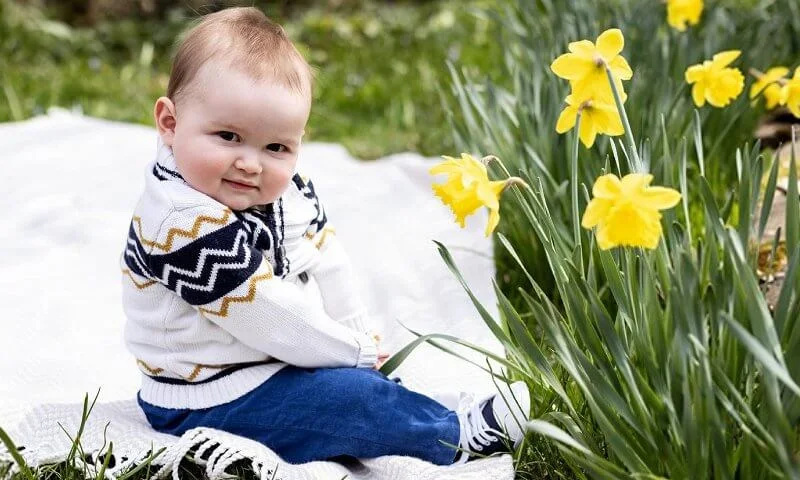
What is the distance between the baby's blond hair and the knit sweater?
0.16m

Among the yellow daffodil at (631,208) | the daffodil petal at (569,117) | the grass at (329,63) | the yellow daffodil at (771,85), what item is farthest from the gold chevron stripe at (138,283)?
the grass at (329,63)

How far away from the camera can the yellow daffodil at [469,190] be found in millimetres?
1412

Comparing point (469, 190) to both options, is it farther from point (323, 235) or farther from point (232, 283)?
point (323, 235)

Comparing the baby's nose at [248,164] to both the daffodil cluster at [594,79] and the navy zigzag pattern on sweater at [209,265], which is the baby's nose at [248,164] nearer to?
the navy zigzag pattern on sweater at [209,265]

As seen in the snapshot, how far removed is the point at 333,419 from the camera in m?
1.79

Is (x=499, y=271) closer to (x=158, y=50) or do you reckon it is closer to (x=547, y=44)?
(x=547, y=44)

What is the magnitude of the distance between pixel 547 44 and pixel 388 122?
1.19m

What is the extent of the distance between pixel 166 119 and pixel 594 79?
0.76 m

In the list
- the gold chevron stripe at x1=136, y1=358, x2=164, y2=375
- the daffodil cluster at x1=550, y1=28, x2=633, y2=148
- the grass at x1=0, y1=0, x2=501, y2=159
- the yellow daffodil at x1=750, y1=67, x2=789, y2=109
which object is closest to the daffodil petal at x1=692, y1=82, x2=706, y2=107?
the yellow daffodil at x1=750, y1=67, x2=789, y2=109

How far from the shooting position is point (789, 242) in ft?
4.79

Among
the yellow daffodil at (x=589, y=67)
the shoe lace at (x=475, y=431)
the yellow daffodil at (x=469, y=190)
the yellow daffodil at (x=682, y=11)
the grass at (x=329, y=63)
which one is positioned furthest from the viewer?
the grass at (x=329, y=63)

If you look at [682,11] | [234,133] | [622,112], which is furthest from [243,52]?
[682,11]

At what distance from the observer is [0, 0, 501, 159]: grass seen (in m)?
4.01

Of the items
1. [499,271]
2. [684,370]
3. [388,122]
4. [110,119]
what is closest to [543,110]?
[499,271]
